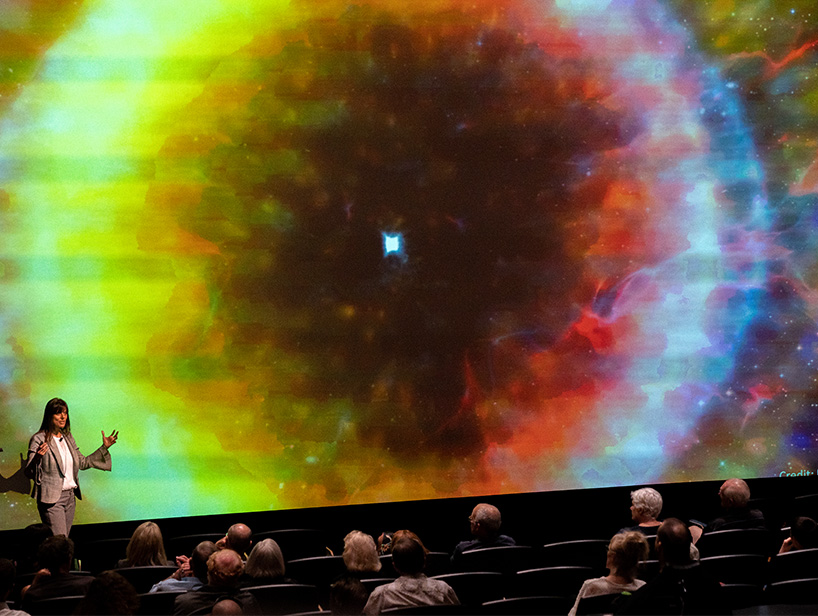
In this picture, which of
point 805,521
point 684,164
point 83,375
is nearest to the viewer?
point 805,521

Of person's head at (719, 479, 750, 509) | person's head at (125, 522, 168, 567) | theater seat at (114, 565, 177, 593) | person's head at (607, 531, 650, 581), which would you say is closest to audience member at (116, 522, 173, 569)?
person's head at (125, 522, 168, 567)

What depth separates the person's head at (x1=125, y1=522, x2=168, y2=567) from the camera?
13.9ft

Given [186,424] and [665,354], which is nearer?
[186,424]

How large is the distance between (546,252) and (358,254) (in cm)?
162

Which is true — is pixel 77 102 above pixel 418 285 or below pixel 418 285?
above

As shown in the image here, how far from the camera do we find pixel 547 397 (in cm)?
697

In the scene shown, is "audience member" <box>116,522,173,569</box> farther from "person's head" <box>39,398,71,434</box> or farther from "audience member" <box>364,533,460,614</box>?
"person's head" <box>39,398,71,434</box>

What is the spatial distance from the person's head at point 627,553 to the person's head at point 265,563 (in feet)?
5.05

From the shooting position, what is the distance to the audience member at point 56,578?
3.51m

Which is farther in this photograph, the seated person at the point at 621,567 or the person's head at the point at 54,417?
the person's head at the point at 54,417

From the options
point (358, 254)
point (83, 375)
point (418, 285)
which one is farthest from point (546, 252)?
point (83, 375)

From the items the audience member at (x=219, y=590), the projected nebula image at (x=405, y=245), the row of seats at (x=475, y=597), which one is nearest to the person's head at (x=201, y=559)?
the row of seats at (x=475, y=597)

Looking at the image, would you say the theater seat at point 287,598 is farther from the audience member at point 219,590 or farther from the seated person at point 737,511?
the seated person at point 737,511

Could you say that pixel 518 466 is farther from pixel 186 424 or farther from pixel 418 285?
pixel 186 424
